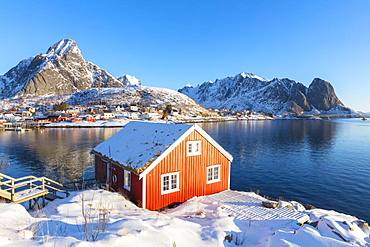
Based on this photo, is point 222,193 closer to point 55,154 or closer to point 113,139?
point 113,139

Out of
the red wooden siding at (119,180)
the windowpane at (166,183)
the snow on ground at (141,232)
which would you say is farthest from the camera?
the windowpane at (166,183)

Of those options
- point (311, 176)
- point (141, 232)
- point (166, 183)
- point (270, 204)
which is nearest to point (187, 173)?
point (166, 183)

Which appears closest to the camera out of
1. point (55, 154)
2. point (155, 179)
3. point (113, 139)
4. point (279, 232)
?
point (279, 232)

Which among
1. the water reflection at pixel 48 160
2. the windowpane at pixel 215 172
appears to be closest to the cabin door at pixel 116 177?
the windowpane at pixel 215 172

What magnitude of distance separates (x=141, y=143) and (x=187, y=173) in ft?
15.2

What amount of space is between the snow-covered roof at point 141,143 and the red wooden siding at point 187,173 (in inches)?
32.2

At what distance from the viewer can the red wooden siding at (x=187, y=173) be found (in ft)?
59.8

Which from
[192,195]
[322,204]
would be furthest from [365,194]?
[192,195]

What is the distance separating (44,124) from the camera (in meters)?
119

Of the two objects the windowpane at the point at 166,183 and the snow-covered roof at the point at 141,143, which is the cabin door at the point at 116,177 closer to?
the snow-covered roof at the point at 141,143

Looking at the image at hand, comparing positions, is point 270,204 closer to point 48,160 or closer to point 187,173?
point 187,173

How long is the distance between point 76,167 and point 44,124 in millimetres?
93876

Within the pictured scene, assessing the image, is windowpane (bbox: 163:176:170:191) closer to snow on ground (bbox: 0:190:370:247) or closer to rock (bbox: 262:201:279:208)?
snow on ground (bbox: 0:190:370:247)

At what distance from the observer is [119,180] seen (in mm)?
20609
